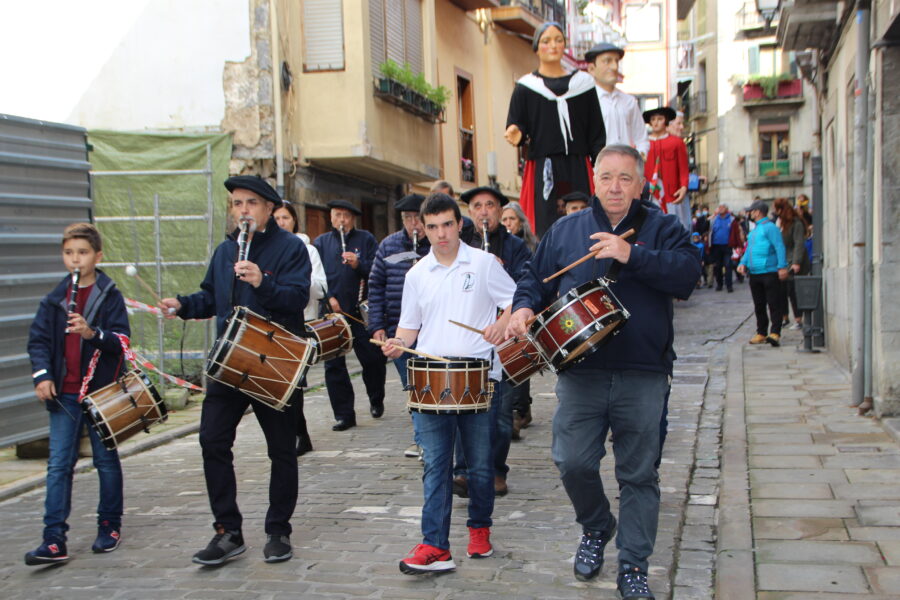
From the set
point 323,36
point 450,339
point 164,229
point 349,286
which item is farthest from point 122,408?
point 323,36

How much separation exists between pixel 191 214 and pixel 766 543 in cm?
898

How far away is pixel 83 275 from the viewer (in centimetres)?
579

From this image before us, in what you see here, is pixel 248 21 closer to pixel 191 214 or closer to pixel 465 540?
pixel 191 214

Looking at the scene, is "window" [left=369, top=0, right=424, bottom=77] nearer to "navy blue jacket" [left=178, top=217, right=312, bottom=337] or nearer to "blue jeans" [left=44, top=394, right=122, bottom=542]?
"navy blue jacket" [left=178, top=217, right=312, bottom=337]

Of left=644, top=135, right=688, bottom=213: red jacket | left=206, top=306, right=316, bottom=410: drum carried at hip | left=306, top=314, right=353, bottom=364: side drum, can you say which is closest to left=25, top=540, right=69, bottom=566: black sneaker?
left=206, top=306, right=316, bottom=410: drum carried at hip

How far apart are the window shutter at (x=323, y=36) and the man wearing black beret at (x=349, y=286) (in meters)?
6.99

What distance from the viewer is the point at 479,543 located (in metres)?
5.16

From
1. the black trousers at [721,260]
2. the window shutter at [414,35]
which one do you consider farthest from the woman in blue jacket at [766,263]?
the black trousers at [721,260]

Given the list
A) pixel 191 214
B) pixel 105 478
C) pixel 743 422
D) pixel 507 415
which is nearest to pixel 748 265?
pixel 743 422

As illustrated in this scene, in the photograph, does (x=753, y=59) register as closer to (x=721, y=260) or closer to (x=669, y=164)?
(x=721, y=260)

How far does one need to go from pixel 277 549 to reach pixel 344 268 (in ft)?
14.5

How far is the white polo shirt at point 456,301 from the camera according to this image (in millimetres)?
5176

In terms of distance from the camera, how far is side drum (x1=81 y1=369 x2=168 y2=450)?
18.0ft

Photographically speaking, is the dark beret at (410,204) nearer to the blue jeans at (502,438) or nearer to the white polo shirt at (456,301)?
the blue jeans at (502,438)
